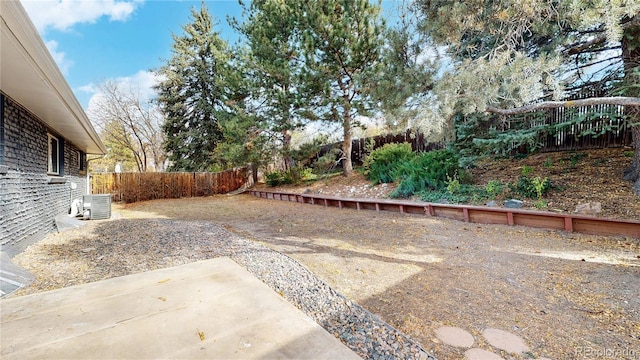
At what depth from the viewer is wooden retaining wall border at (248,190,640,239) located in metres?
3.82

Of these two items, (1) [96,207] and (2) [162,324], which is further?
(1) [96,207]

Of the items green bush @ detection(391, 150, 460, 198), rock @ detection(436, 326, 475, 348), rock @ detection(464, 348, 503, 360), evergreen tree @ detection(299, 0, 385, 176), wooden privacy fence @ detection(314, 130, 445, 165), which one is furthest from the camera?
wooden privacy fence @ detection(314, 130, 445, 165)

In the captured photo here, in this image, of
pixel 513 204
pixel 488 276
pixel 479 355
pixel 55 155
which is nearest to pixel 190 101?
pixel 55 155

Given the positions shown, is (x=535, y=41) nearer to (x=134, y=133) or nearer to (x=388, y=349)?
(x=388, y=349)

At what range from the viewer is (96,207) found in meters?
6.46

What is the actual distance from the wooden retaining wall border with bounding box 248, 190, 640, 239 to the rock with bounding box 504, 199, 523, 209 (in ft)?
1.36

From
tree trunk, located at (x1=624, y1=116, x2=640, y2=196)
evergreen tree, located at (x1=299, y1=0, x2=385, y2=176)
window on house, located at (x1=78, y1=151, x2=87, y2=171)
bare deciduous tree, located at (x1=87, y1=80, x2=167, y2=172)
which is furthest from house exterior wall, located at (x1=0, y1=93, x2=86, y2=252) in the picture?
bare deciduous tree, located at (x1=87, y1=80, x2=167, y2=172)

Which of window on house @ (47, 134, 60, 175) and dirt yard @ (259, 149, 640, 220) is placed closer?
dirt yard @ (259, 149, 640, 220)

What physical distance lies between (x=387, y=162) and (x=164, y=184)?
32.6 ft

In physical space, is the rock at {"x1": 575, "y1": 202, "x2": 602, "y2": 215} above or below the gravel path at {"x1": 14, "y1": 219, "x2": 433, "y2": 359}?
above

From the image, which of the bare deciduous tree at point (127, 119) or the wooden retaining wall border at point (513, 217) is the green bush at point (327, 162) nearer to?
the wooden retaining wall border at point (513, 217)

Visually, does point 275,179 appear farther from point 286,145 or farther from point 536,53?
point 536,53

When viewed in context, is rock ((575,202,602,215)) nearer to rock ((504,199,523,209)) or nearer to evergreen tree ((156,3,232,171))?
rock ((504,199,523,209))

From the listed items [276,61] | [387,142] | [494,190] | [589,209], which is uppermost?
[276,61]
